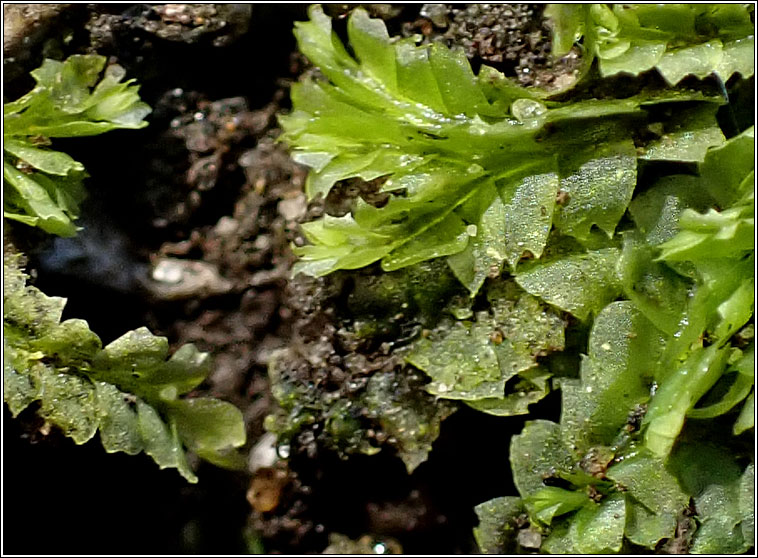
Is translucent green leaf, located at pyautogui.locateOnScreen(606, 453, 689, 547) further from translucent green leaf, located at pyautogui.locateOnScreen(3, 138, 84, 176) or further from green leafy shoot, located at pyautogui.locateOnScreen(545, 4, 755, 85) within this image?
translucent green leaf, located at pyautogui.locateOnScreen(3, 138, 84, 176)

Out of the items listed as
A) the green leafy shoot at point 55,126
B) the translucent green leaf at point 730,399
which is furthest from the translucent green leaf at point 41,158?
the translucent green leaf at point 730,399

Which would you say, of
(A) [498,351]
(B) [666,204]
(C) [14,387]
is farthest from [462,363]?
(C) [14,387]

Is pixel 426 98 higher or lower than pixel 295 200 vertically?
higher

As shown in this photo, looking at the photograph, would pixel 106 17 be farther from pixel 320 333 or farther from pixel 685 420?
pixel 685 420

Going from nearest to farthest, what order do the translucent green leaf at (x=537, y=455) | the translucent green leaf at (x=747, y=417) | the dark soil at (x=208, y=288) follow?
1. the translucent green leaf at (x=747, y=417)
2. the translucent green leaf at (x=537, y=455)
3. the dark soil at (x=208, y=288)

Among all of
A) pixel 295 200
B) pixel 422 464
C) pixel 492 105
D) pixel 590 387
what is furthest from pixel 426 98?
pixel 422 464

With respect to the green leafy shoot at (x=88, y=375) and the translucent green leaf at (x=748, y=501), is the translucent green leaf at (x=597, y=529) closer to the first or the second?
the translucent green leaf at (x=748, y=501)

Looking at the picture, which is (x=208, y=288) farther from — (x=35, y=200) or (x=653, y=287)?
(x=653, y=287)
